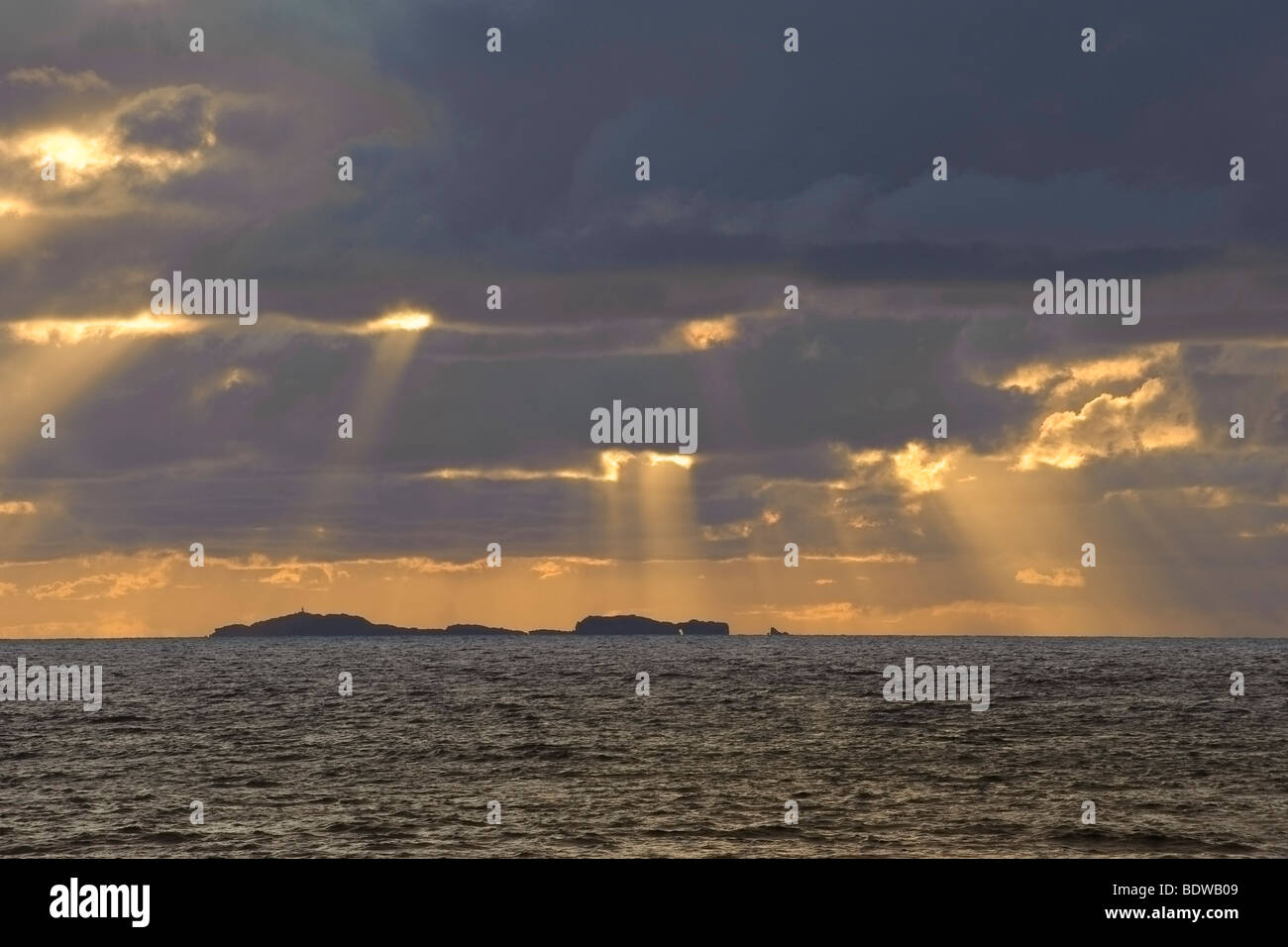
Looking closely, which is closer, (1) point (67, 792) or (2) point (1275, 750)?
(1) point (67, 792)

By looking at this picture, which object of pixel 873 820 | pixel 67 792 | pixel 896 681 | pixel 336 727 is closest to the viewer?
pixel 873 820
